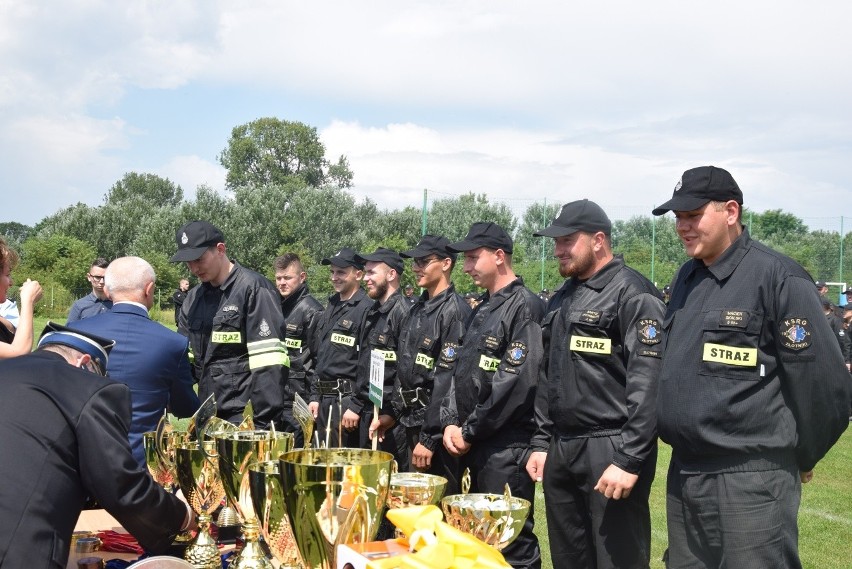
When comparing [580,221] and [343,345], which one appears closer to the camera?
[580,221]

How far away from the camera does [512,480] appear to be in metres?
4.77

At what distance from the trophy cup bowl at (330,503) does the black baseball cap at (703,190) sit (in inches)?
73.5

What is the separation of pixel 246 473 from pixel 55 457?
24.9 inches

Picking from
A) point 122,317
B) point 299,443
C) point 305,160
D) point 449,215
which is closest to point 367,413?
point 299,443

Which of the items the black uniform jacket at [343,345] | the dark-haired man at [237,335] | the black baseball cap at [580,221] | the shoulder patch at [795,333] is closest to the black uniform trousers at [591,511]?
the shoulder patch at [795,333]

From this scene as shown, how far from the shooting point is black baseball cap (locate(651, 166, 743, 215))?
3.42 meters

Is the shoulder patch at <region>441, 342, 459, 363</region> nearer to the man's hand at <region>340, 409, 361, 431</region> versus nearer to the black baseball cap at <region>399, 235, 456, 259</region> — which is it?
the black baseball cap at <region>399, 235, 456, 259</region>

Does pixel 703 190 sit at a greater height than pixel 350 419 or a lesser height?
greater

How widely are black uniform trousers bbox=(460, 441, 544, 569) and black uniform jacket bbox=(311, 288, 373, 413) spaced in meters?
2.73

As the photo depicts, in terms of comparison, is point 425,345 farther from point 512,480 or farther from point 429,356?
point 512,480

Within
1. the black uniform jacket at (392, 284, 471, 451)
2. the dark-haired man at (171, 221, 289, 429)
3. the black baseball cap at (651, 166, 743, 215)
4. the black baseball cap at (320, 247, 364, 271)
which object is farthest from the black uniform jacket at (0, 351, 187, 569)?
the black baseball cap at (320, 247, 364, 271)

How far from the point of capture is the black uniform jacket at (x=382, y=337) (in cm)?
706

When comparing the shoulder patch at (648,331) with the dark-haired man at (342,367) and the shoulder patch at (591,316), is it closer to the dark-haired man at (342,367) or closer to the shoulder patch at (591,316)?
the shoulder patch at (591,316)

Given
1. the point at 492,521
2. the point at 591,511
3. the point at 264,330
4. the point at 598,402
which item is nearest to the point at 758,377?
the point at 598,402
